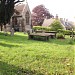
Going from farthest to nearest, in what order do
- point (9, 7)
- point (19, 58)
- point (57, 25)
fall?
point (57, 25) → point (9, 7) → point (19, 58)

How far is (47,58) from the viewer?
13070mm

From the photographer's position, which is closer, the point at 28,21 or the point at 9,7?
the point at 9,7

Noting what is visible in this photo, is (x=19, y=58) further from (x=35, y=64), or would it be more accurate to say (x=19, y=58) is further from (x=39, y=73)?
(x=39, y=73)

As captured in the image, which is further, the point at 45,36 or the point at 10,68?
the point at 45,36

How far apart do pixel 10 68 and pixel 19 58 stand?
237 centimetres

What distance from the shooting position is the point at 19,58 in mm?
12766

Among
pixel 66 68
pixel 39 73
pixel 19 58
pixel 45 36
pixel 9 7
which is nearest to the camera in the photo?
pixel 39 73

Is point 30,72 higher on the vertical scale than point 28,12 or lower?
lower

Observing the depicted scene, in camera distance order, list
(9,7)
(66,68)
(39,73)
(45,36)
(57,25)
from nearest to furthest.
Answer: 1. (39,73)
2. (66,68)
3. (45,36)
4. (9,7)
5. (57,25)

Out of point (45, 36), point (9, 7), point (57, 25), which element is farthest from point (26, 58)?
point (57, 25)

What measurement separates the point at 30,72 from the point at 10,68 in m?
0.99

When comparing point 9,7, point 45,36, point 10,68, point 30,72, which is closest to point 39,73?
point 30,72

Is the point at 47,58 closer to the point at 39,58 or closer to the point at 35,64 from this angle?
the point at 39,58

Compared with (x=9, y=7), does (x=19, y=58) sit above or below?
below
